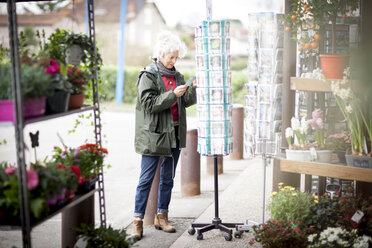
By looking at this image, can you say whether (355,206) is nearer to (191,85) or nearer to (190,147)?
(191,85)

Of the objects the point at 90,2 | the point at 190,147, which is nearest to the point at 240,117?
the point at 190,147

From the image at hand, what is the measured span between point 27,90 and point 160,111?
1795mm

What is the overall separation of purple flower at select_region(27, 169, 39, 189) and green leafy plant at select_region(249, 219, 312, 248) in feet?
5.76

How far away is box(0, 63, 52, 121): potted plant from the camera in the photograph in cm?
270

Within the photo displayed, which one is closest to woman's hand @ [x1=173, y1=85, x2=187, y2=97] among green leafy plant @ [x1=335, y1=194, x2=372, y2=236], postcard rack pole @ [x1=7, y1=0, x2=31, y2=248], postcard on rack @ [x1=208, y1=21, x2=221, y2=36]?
postcard on rack @ [x1=208, y1=21, x2=221, y2=36]

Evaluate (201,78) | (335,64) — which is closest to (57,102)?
(201,78)

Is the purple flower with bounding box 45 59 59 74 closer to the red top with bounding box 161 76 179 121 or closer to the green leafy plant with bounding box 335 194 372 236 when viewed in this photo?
the red top with bounding box 161 76 179 121

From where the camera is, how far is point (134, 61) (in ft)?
96.1

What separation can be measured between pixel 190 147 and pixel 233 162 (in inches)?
102

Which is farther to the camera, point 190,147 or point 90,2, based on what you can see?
point 190,147

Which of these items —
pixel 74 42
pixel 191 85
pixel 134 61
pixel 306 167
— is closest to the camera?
pixel 74 42

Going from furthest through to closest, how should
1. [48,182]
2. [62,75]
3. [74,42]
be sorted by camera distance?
[74,42] → [62,75] → [48,182]

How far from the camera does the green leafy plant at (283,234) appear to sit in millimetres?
3588

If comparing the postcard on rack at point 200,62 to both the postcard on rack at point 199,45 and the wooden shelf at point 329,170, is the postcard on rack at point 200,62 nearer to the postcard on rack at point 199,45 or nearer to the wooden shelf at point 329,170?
the postcard on rack at point 199,45
